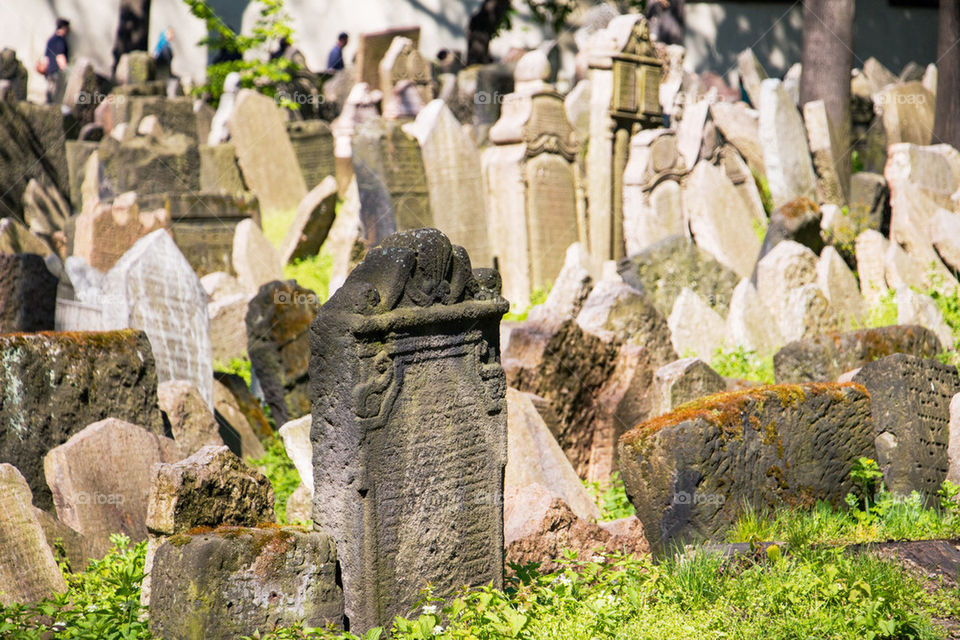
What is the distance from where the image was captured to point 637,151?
10914 millimetres

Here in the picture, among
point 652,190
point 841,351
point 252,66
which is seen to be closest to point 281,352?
point 841,351

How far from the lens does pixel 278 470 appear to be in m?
6.78

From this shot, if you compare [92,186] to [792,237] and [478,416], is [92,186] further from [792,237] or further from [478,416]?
[478,416]

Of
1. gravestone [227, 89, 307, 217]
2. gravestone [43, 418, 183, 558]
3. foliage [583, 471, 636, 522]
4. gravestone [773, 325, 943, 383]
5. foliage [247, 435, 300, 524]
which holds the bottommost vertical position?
foliage [583, 471, 636, 522]

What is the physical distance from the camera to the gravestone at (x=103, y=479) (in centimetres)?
513

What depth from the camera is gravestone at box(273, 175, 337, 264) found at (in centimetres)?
1141

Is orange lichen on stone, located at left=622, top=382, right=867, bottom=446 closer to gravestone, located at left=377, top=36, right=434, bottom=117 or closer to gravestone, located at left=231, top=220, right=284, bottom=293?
gravestone, located at left=231, top=220, right=284, bottom=293

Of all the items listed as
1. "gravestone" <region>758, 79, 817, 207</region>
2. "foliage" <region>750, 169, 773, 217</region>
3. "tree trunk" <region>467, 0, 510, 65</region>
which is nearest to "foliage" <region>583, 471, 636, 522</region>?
"gravestone" <region>758, 79, 817, 207</region>

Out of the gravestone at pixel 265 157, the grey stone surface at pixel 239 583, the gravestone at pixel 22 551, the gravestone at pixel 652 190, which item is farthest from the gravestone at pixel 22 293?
the gravestone at pixel 265 157

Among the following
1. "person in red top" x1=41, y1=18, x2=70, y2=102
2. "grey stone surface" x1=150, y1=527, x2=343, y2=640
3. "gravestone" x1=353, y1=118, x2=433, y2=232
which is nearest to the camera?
"grey stone surface" x1=150, y1=527, x2=343, y2=640

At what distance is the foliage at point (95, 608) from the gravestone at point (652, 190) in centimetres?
692

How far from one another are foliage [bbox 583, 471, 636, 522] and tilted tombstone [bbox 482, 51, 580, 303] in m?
3.78

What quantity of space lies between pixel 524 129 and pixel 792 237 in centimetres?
273

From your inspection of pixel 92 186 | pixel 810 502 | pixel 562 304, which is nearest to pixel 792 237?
pixel 562 304
